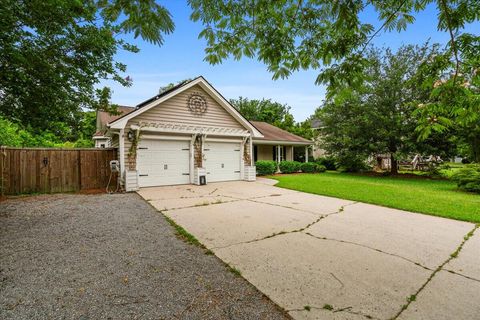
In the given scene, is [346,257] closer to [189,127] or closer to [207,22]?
[207,22]

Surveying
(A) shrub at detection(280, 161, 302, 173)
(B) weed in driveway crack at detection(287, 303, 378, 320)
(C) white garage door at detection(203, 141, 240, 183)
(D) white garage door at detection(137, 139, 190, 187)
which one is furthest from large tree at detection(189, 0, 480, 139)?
(A) shrub at detection(280, 161, 302, 173)

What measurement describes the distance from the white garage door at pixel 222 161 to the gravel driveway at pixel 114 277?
6.88 m

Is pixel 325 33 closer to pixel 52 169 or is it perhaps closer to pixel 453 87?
pixel 453 87

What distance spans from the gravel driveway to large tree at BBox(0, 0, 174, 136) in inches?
104

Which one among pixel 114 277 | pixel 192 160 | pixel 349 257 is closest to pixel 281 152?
pixel 192 160

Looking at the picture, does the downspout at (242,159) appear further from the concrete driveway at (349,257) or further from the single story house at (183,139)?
the concrete driveway at (349,257)

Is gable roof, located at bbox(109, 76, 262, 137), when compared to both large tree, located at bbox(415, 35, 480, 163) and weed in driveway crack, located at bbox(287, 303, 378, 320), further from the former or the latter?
large tree, located at bbox(415, 35, 480, 163)

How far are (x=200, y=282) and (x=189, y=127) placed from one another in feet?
28.5

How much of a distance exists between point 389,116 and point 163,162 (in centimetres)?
1348

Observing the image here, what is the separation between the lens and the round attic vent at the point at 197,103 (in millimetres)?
11172

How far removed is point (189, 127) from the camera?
10633mm

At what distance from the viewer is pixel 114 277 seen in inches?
106

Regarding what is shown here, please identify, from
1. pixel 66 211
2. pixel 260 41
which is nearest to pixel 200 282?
pixel 260 41

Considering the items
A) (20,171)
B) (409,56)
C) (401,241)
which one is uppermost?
(409,56)
